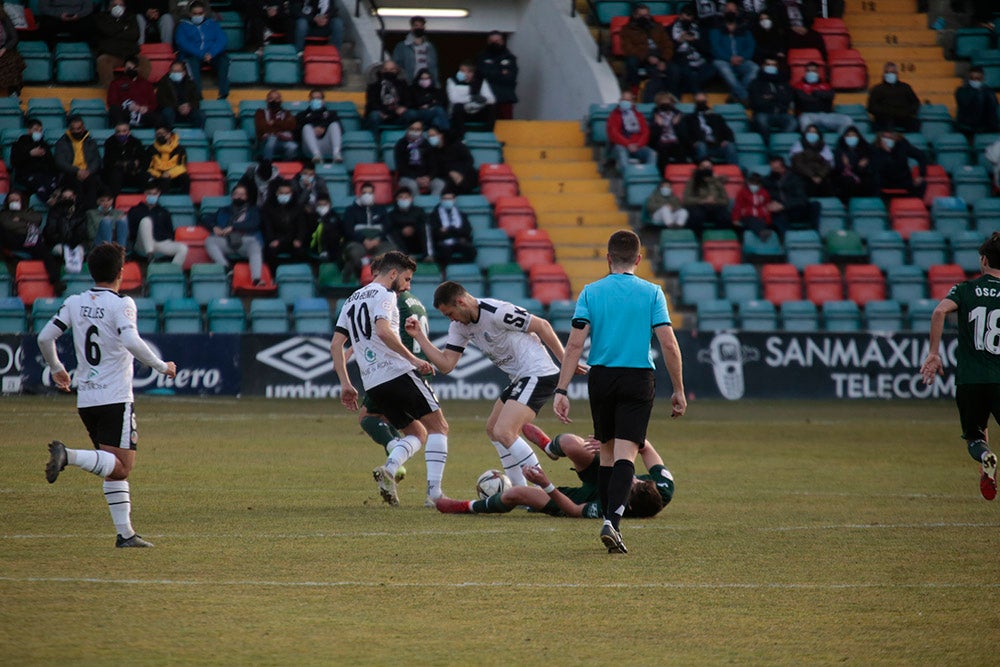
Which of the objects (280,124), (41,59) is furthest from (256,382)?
(41,59)

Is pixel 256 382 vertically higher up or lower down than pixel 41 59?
lower down

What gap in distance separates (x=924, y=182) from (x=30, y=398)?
58.2 feet

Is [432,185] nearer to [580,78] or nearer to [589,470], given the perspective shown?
[580,78]

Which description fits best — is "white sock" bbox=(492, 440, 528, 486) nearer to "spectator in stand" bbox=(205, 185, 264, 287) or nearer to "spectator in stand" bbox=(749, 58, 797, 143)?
"spectator in stand" bbox=(205, 185, 264, 287)

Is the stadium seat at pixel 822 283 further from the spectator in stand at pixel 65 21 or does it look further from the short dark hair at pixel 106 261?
the short dark hair at pixel 106 261

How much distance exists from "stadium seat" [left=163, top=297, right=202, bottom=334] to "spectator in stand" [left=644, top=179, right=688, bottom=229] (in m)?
8.81

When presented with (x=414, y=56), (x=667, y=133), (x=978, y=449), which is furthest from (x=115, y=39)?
(x=978, y=449)

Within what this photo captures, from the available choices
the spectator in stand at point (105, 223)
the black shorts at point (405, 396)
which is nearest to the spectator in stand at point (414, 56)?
the spectator in stand at point (105, 223)

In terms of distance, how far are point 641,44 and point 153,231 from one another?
11.0m

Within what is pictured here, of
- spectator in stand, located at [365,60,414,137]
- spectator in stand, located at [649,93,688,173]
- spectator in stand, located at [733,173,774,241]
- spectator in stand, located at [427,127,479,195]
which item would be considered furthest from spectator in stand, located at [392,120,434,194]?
spectator in stand, located at [733,173,774,241]

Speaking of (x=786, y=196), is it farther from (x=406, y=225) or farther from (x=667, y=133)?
(x=406, y=225)

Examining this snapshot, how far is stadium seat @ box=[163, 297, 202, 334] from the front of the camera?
2316 centimetres

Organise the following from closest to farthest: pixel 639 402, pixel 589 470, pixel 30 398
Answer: pixel 639 402
pixel 589 470
pixel 30 398

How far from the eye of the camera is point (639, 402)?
8914 mm
